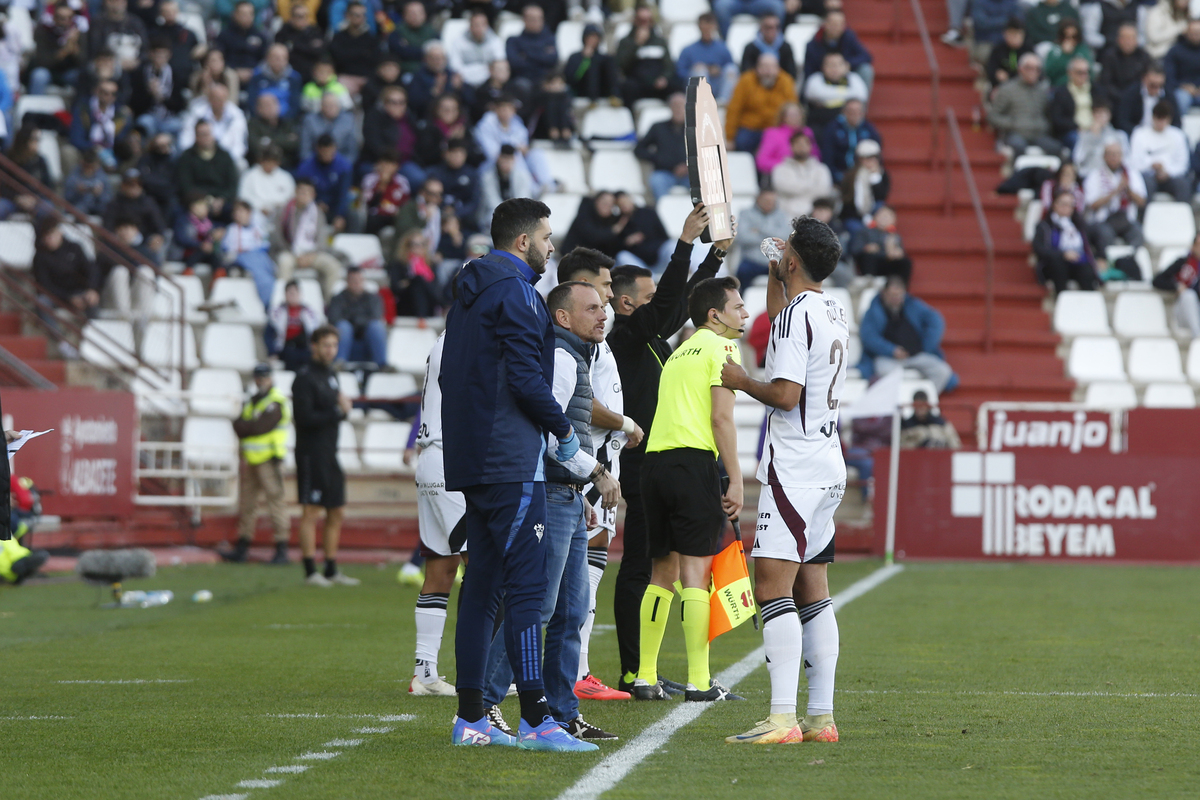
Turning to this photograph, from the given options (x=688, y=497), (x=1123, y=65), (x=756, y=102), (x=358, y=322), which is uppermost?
(x=1123, y=65)

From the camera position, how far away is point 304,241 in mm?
21172

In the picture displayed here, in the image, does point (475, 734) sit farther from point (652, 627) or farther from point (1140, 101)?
point (1140, 101)

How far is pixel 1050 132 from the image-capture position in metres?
23.5

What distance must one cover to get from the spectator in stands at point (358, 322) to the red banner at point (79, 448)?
2.85 metres

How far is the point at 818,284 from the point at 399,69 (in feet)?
56.4

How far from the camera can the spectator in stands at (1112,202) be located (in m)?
21.6

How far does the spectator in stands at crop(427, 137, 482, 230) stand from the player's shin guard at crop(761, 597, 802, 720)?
15.1 metres

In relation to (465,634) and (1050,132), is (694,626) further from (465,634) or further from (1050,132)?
(1050,132)

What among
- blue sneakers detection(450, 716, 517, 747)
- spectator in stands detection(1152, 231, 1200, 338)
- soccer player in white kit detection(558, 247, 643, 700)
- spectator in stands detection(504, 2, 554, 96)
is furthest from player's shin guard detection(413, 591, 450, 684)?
spectator in stands detection(504, 2, 554, 96)

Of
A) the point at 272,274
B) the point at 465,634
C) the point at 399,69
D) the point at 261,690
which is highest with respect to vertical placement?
the point at 399,69

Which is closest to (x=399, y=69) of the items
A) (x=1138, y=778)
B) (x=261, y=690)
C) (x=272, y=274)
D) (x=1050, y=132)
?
(x=272, y=274)

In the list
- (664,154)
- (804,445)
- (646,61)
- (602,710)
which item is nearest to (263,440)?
(664,154)

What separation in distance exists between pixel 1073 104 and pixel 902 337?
5583 millimetres

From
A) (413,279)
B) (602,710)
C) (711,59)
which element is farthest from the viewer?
(711,59)
